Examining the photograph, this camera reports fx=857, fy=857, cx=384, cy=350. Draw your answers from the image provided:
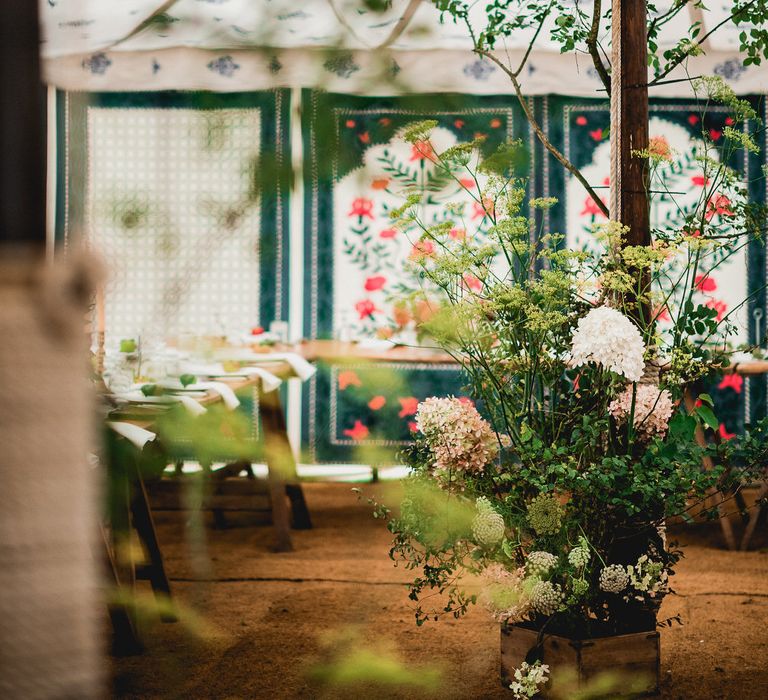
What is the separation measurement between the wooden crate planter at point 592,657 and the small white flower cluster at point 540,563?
0.18m

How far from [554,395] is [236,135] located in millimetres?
1665

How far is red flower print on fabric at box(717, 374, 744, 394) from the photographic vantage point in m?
4.71

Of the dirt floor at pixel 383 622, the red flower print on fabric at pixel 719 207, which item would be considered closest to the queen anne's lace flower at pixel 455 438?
the dirt floor at pixel 383 622

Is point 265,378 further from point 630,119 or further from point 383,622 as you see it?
point 383,622

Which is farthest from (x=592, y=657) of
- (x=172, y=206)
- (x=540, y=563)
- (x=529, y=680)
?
(x=172, y=206)

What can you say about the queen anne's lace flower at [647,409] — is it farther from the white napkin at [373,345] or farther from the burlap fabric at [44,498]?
the burlap fabric at [44,498]

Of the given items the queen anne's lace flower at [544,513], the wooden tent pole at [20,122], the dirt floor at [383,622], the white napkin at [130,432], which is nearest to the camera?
the wooden tent pole at [20,122]

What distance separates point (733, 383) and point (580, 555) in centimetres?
340

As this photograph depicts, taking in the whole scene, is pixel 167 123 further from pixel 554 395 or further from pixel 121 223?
pixel 554 395

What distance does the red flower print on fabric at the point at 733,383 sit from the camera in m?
4.71

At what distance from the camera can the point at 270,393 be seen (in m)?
3.50

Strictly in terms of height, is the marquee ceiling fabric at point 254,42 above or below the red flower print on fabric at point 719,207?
below

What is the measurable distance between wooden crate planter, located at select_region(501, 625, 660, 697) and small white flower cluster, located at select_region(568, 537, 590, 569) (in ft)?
0.68

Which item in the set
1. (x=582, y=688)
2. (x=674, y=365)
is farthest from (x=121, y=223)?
(x=582, y=688)
